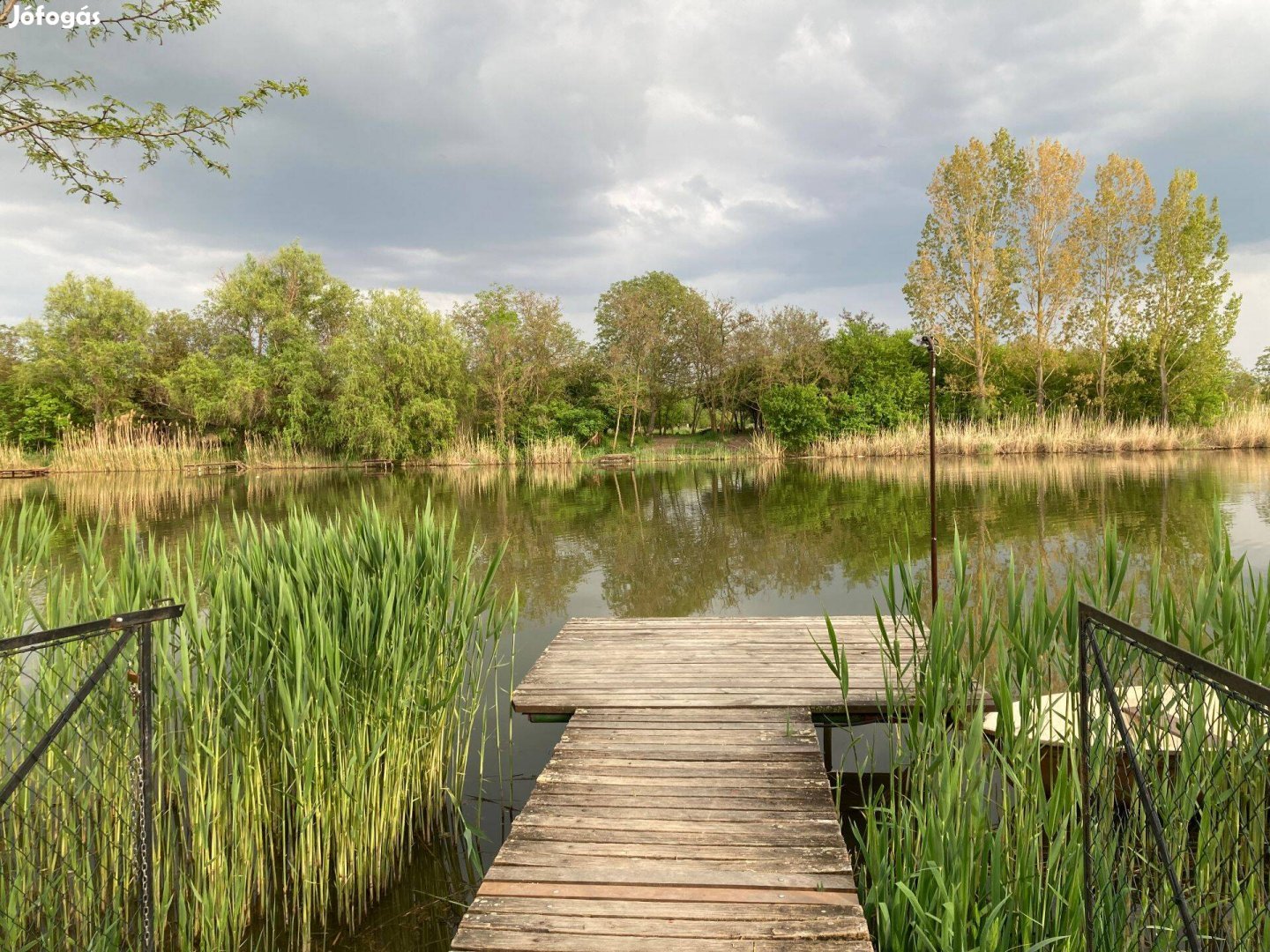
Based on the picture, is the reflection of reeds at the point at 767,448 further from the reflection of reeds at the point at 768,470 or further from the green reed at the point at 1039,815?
the green reed at the point at 1039,815

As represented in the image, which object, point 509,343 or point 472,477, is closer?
point 472,477

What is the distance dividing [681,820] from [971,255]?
24329 millimetres

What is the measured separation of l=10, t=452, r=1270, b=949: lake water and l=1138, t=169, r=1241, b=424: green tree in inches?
172

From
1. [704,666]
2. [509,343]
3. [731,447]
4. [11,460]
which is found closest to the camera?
[704,666]

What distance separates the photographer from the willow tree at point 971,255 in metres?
22.7

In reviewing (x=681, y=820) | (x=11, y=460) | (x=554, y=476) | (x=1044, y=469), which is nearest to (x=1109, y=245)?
(x=1044, y=469)

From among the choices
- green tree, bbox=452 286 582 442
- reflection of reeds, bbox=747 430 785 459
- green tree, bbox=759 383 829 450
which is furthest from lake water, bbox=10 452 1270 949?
green tree, bbox=452 286 582 442

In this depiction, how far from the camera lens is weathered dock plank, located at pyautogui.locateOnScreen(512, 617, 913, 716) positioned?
3.69m

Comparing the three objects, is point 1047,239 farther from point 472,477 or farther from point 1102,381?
point 472,477

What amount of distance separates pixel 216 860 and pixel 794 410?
25009 millimetres

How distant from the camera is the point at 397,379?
2589 centimetres

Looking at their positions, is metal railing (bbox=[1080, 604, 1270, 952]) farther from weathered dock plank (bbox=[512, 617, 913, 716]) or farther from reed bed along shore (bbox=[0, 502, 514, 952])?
reed bed along shore (bbox=[0, 502, 514, 952])

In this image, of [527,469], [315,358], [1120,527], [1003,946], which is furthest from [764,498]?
[315,358]

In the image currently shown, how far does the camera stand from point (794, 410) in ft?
85.8
